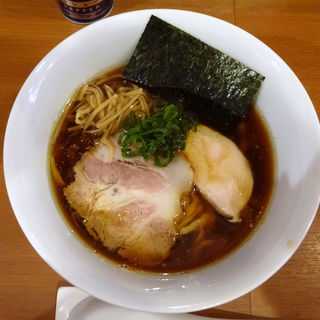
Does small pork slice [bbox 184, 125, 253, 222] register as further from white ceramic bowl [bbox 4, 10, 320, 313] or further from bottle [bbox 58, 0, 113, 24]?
bottle [bbox 58, 0, 113, 24]

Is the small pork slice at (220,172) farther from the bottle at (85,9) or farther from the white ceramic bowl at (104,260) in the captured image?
the bottle at (85,9)

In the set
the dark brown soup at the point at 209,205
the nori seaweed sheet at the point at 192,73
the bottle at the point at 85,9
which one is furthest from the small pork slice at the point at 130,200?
the bottle at the point at 85,9

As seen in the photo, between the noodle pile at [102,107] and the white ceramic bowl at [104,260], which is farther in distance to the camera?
the noodle pile at [102,107]

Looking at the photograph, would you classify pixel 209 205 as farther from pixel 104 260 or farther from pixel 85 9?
pixel 85 9

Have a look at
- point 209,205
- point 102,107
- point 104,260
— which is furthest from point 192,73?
point 104,260

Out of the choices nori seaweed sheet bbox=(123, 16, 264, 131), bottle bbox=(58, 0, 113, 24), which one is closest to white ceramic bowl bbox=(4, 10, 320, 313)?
nori seaweed sheet bbox=(123, 16, 264, 131)

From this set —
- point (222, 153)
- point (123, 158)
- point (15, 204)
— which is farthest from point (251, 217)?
point (15, 204)
